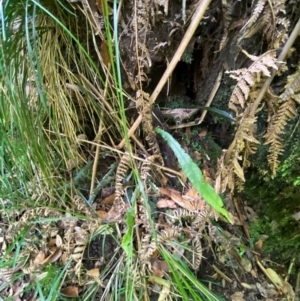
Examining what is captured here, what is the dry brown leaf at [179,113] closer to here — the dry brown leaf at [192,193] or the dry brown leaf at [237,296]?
the dry brown leaf at [192,193]

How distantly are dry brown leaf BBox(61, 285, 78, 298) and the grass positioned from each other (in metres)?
0.01

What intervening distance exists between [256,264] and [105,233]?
385 mm

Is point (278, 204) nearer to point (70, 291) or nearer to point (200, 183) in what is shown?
point (200, 183)

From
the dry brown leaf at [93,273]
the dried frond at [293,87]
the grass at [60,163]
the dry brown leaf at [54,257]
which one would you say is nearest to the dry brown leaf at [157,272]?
the grass at [60,163]

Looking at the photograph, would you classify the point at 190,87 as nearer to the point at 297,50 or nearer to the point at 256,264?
the point at 297,50

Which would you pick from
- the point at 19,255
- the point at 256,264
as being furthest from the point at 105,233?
the point at 256,264

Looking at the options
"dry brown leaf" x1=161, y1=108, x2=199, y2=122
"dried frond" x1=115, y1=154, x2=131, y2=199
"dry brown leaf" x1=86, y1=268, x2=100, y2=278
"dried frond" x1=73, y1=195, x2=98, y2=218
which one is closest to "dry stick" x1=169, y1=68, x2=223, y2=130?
"dry brown leaf" x1=161, y1=108, x2=199, y2=122

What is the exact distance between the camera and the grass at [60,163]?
2.51ft

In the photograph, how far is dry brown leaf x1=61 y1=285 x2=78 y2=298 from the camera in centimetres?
84

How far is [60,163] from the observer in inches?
35.0

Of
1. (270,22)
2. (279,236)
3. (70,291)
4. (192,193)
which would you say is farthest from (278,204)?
(70,291)

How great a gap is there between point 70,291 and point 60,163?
0.31 metres

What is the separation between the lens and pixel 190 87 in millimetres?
922

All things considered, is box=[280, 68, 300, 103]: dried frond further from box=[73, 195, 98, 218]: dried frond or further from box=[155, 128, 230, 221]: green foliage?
box=[73, 195, 98, 218]: dried frond
